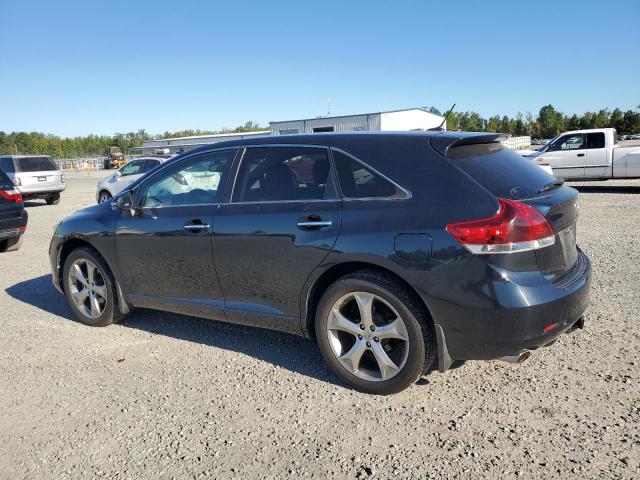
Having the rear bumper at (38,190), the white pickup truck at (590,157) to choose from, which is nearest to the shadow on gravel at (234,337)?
the rear bumper at (38,190)

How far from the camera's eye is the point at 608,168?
15234 mm

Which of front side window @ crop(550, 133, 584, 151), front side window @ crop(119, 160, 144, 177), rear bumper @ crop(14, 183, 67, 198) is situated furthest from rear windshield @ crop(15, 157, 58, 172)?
front side window @ crop(550, 133, 584, 151)

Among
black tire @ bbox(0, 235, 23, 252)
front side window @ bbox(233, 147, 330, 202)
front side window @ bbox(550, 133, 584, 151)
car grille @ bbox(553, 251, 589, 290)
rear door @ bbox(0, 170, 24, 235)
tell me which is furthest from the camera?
front side window @ bbox(550, 133, 584, 151)

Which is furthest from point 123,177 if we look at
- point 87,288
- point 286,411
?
point 286,411

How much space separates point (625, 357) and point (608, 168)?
43.8 ft

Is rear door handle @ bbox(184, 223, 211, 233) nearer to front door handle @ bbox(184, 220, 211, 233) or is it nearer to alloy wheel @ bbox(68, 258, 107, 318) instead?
front door handle @ bbox(184, 220, 211, 233)

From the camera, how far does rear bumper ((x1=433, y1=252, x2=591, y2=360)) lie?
2.96 metres

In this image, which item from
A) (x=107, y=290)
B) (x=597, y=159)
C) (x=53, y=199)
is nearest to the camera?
(x=107, y=290)

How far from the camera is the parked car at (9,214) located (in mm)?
8742

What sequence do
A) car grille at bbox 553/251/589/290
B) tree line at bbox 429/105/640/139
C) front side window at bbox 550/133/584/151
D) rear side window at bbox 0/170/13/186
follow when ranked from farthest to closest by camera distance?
1. tree line at bbox 429/105/640/139
2. front side window at bbox 550/133/584/151
3. rear side window at bbox 0/170/13/186
4. car grille at bbox 553/251/589/290

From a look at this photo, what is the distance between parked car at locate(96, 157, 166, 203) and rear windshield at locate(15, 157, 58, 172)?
286 centimetres

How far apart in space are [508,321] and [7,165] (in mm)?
18748

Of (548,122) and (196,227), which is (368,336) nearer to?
(196,227)

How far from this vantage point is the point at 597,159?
15359 mm
